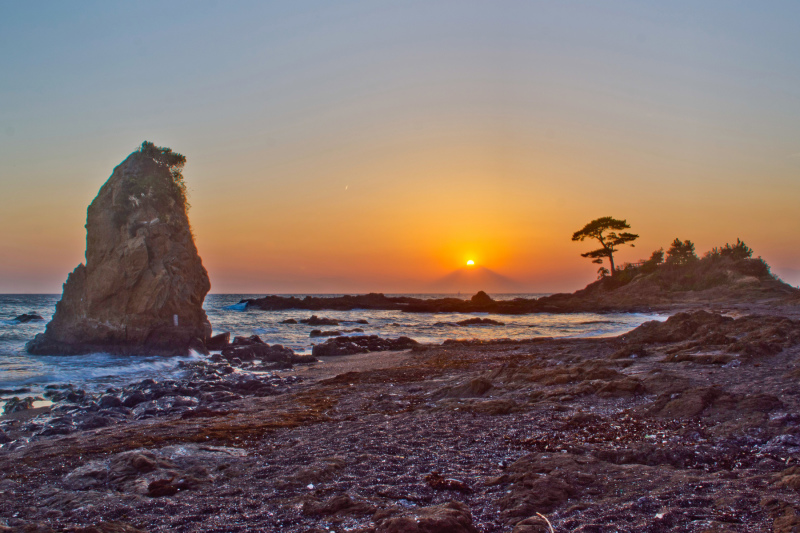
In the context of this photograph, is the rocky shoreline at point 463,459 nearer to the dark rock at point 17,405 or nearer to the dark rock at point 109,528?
the dark rock at point 109,528

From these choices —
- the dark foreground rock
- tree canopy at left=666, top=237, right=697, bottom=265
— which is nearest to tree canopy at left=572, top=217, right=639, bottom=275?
tree canopy at left=666, top=237, right=697, bottom=265

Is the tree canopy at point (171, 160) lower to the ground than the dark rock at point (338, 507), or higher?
higher

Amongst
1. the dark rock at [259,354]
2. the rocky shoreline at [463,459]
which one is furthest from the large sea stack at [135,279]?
the rocky shoreline at [463,459]

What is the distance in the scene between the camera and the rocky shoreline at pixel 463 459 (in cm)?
346

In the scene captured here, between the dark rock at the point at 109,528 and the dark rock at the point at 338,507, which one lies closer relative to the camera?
the dark rock at the point at 109,528

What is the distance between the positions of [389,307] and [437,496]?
2671 inches

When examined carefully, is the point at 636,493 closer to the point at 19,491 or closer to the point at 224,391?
the point at 19,491

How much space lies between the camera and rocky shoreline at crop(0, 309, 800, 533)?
3465 millimetres

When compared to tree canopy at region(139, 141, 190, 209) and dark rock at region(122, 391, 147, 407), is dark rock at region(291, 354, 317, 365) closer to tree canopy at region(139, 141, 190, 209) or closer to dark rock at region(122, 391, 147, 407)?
dark rock at region(122, 391, 147, 407)

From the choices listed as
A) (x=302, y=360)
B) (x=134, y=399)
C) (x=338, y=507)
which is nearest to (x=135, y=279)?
(x=302, y=360)

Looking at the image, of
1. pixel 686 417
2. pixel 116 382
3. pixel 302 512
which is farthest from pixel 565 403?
pixel 116 382

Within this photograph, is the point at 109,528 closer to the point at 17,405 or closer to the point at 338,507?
the point at 338,507

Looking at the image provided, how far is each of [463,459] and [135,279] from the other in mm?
18820

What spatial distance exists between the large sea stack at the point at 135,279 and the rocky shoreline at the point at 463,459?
34.2 ft
